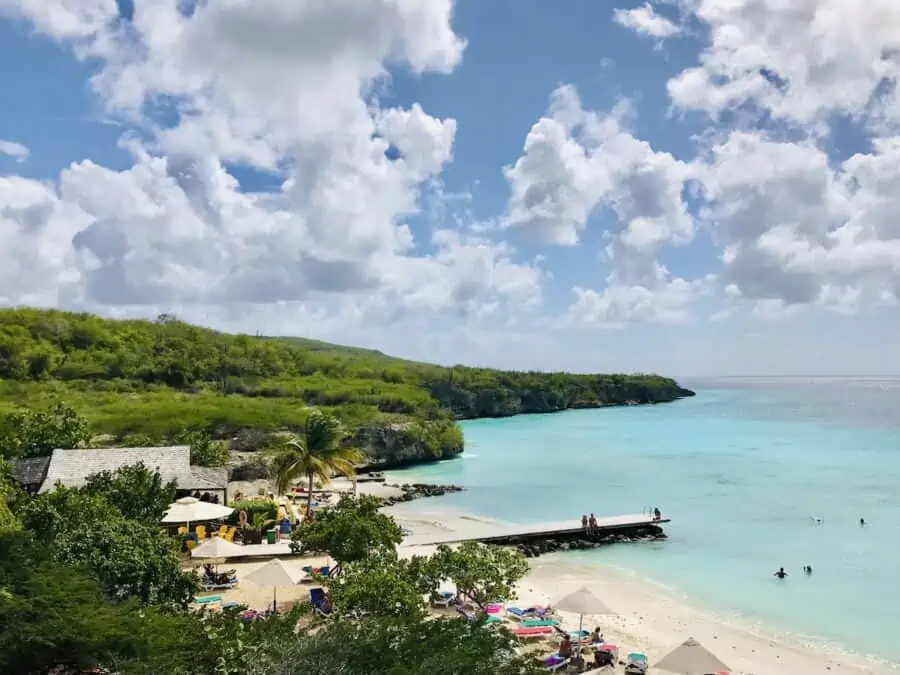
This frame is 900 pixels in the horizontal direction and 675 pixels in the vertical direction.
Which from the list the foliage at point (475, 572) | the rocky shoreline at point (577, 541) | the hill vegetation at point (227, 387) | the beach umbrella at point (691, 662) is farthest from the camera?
the hill vegetation at point (227, 387)

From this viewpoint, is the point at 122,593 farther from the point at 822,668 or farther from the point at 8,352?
the point at 8,352

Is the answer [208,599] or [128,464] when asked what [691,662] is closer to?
[208,599]

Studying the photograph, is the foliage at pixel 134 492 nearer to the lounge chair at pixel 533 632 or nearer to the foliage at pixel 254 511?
the foliage at pixel 254 511

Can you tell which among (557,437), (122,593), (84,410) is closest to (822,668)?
(122,593)

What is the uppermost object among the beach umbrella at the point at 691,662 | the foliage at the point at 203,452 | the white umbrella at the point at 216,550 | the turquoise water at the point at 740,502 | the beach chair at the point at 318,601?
the foliage at the point at 203,452

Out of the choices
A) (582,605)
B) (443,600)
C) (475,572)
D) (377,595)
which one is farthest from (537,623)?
(377,595)

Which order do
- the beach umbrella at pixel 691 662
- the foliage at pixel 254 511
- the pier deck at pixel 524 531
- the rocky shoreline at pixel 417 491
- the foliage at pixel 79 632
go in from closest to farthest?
the foliage at pixel 79 632 < the beach umbrella at pixel 691 662 < the foliage at pixel 254 511 < the pier deck at pixel 524 531 < the rocky shoreline at pixel 417 491

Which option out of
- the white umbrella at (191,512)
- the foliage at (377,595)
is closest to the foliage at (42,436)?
the white umbrella at (191,512)
